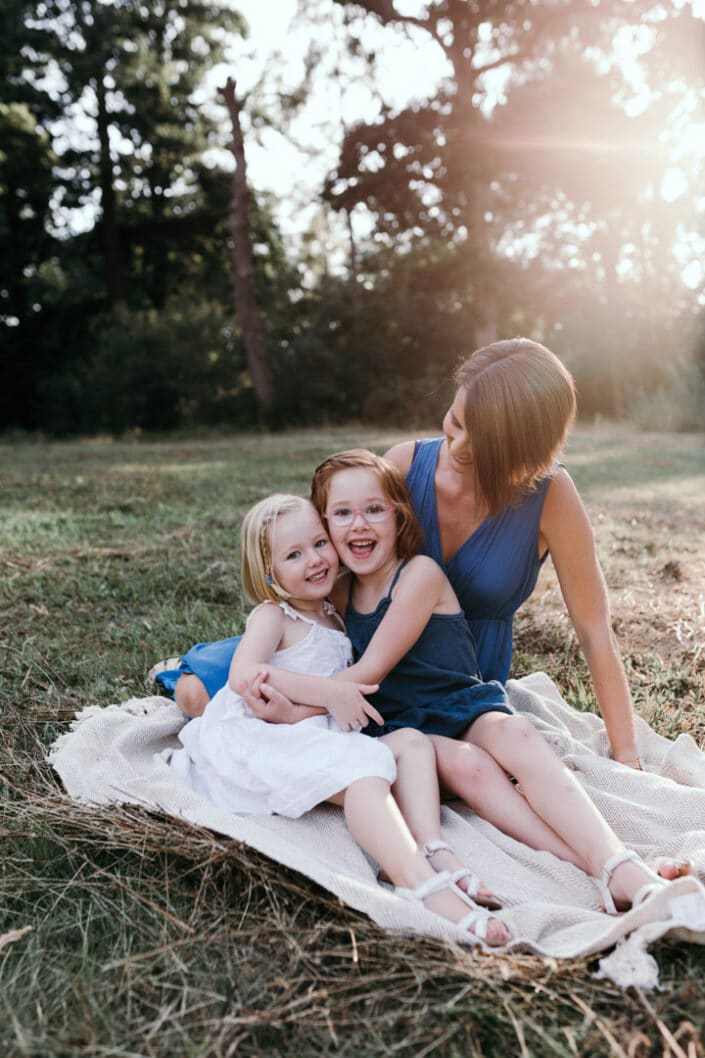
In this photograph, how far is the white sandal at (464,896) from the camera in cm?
185

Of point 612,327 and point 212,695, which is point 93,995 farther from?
point 612,327

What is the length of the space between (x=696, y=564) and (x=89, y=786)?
3.89 meters

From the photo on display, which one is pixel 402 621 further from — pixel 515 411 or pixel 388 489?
pixel 515 411

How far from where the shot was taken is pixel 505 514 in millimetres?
2711

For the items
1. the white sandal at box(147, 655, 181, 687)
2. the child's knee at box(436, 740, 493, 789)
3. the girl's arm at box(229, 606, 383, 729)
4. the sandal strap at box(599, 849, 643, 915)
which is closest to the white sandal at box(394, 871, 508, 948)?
the sandal strap at box(599, 849, 643, 915)

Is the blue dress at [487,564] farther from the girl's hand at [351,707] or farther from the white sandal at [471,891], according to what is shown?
the white sandal at [471,891]

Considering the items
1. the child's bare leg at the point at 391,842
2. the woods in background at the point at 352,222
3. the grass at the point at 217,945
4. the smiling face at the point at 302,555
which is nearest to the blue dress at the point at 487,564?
the smiling face at the point at 302,555

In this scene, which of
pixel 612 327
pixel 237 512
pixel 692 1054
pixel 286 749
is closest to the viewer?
pixel 692 1054

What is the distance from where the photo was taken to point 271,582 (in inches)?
106

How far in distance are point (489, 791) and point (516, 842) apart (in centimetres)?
14

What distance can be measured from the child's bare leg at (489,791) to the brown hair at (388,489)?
0.59 metres

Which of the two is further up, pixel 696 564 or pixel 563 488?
pixel 563 488

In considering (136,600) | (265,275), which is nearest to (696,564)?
(136,600)

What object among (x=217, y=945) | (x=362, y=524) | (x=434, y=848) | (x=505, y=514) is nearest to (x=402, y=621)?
(x=362, y=524)
